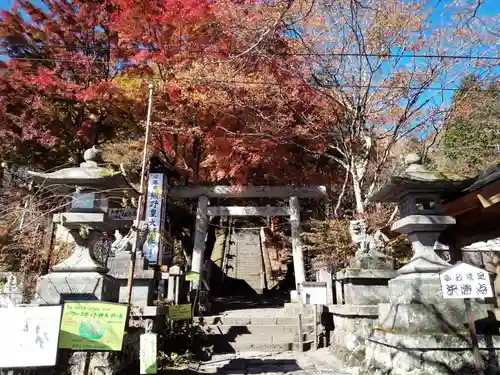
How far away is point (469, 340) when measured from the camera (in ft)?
16.1

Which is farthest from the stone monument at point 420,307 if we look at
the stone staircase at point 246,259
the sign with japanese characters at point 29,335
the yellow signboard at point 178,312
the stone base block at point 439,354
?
the stone staircase at point 246,259

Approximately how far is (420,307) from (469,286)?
41.0 inches

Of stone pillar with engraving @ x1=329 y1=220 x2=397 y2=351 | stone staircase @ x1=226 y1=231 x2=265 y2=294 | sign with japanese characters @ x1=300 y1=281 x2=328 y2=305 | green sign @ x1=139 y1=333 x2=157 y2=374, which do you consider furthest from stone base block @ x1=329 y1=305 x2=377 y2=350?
stone staircase @ x1=226 y1=231 x2=265 y2=294

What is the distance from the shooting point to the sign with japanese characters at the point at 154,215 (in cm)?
1112

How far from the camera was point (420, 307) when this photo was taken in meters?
5.34

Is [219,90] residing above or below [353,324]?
above

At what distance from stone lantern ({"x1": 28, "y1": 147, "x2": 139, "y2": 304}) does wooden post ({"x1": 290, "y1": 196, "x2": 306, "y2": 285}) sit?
734cm

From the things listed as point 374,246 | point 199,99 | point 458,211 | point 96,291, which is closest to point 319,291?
point 374,246

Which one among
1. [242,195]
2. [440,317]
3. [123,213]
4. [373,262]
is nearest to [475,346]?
[440,317]

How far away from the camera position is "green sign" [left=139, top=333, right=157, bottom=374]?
16.1ft

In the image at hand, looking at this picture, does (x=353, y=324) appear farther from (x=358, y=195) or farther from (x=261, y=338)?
(x=358, y=195)

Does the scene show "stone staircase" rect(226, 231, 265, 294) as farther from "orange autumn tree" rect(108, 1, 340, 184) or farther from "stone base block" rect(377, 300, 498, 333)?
"stone base block" rect(377, 300, 498, 333)

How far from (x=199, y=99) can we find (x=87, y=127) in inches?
187

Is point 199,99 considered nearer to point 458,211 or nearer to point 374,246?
point 374,246
